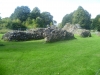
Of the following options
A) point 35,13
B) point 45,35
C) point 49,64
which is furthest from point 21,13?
point 49,64

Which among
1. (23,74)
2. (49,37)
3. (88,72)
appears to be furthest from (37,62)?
(49,37)

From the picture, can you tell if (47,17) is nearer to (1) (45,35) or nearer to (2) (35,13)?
(2) (35,13)

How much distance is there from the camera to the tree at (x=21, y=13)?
83875 millimetres

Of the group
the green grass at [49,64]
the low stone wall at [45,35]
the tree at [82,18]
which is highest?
the tree at [82,18]

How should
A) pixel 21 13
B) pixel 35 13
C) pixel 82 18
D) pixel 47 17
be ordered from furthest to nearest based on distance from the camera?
pixel 47 17 → pixel 21 13 → pixel 35 13 → pixel 82 18

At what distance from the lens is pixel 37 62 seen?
9.95 meters

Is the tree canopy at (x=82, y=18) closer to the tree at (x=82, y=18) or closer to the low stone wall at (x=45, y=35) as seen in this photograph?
the tree at (x=82, y=18)

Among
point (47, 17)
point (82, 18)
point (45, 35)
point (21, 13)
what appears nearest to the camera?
point (45, 35)

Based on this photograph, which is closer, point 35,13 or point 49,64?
point 49,64

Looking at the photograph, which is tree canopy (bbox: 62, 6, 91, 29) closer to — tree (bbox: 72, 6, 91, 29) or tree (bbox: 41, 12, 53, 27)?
tree (bbox: 72, 6, 91, 29)

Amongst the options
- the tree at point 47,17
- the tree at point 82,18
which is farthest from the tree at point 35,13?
the tree at point 82,18

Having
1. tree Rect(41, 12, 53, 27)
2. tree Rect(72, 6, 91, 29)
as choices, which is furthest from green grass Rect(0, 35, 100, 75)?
tree Rect(41, 12, 53, 27)

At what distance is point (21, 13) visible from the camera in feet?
281

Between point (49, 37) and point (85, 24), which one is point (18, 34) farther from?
point (85, 24)
